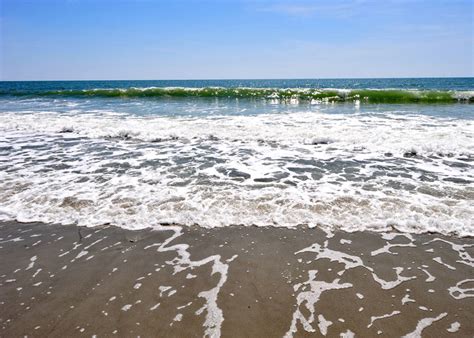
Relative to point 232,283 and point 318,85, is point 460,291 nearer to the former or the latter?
point 232,283

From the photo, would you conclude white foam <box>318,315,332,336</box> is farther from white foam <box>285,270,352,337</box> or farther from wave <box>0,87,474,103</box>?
wave <box>0,87,474,103</box>

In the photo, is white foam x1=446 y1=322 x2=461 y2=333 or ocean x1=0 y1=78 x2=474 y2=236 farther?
ocean x1=0 y1=78 x2=474 y2=236

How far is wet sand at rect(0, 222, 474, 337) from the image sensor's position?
3100 mm

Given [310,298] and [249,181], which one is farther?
[249,181]

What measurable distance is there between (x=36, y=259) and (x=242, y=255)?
2.78m

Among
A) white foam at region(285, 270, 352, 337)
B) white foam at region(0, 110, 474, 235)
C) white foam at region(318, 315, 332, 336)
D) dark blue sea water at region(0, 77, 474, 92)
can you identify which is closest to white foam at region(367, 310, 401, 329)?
white foam at region(318, 315, 332, 336)

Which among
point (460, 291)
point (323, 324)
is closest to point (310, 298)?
point (323, 324)

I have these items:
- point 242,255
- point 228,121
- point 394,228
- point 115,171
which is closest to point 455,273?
point 394,228

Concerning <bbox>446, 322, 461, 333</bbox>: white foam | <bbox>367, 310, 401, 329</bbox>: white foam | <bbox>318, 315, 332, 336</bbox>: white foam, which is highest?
<bbox>367, 310, 401, 329</bbox>: white foam

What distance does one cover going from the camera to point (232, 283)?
3748mm

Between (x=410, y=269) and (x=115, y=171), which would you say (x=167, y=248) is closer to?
(x=410, y=269)

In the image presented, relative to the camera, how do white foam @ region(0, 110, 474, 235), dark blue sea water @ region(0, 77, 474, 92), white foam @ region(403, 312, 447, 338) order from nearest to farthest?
white foam @ region(403, 312, 447, 338) < white foam @ region(0, 110, 474, 235) < dark blue sea water @ region(0, 77, 474, 92)

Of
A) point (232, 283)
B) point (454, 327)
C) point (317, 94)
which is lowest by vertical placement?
point (454, 327)

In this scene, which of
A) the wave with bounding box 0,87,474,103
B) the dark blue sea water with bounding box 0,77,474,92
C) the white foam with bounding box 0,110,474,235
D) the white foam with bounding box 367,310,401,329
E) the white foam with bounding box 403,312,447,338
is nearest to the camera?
the white foam with bounding box 403,312,447,338
